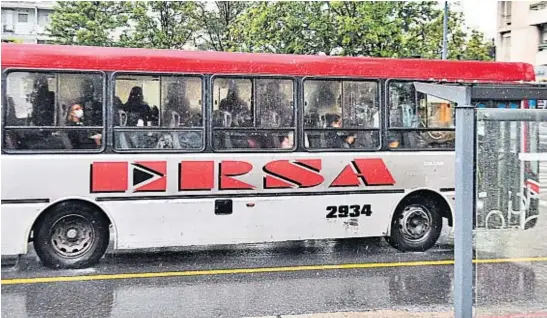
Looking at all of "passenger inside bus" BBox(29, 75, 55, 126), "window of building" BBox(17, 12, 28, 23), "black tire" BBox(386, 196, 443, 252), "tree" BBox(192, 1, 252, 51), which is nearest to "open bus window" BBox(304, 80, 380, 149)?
"black tire" BBox(386, 196, 443, 252)

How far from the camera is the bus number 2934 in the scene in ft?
28.3

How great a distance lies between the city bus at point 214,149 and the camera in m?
7.64

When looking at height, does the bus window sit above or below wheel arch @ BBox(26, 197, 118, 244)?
above

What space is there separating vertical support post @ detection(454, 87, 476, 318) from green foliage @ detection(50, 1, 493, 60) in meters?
14.5

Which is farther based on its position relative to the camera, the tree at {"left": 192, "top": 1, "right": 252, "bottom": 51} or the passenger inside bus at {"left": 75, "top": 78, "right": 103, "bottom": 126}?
the tree at {"left": 192, "top": 1, "right": 252, "bottom": 51}

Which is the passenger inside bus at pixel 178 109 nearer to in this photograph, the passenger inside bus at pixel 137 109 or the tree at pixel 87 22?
the passenger inside bus at pixel 137 109

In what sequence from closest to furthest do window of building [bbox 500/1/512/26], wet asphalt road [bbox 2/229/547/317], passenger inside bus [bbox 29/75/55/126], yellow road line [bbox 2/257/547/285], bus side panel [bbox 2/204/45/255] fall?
wet asphalt road [bbox 2/229/547/317]
yellow road line [bbox 2/257/547/285]
bus side panel [bbox 2/204/45/255]
passenger inside bus [bbox 29/75/55/126]
window of building [bbox 500/1/512/26]

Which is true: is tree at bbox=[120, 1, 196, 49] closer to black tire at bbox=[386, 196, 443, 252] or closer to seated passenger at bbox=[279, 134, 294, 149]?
seated passenger at bbox=[279, 134, 294, 149]

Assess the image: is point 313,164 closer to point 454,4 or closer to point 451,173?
A: point 451,173

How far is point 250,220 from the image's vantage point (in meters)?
8.30

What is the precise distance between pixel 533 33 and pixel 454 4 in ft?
64.2

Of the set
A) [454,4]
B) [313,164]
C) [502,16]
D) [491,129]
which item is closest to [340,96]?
[313,164]

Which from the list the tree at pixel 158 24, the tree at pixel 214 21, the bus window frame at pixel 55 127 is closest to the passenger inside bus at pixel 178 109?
the bus window frame at pixel 55 127

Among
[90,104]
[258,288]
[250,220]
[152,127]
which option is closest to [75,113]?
[90,104]
